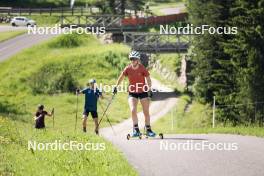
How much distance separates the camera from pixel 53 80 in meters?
53.0

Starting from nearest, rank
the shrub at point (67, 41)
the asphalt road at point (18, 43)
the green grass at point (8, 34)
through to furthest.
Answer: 1. the asphalt road at point (18, 43)
2. the shrub at point (67, 41)
3. the green grass at point (8, 34)

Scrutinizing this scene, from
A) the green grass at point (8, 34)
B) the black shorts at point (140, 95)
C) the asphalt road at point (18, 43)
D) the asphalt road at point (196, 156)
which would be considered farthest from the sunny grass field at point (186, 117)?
the green grass at point (8, 34)

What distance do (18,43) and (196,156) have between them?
174ft

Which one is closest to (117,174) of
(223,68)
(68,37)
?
(223,68)

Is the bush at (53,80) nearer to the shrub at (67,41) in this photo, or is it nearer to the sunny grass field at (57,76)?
the sunny grass field at (57,76)

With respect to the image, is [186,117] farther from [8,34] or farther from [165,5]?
[165,5]

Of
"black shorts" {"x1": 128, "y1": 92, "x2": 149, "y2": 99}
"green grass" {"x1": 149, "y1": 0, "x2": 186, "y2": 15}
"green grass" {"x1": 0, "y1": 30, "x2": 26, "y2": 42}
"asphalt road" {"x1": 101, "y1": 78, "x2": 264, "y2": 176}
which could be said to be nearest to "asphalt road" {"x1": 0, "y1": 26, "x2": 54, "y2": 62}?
"green grass" {"x1": 0, "y1": 30, "x2": 26, "y2": 42}

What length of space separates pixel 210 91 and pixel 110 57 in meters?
13.7

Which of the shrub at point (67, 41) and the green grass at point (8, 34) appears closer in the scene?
the shrub at point (67, 41)

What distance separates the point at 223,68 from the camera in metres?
46.9

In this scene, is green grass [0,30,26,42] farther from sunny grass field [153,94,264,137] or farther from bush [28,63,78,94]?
sunny grass field [153,94,264,137]

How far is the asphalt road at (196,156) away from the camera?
12.4 meters

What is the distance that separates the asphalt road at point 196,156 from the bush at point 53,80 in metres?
34.2

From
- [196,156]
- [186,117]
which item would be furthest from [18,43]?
[196,156]
